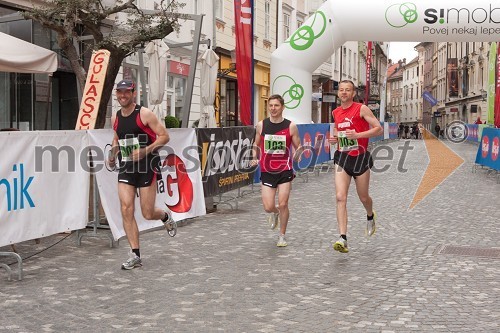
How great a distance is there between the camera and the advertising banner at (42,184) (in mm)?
6645

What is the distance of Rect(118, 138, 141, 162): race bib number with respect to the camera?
710 centimetres

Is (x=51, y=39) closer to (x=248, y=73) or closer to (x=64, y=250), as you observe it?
(x=248, y=73)

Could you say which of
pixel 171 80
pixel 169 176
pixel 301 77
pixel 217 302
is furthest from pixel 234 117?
pixel 217 302

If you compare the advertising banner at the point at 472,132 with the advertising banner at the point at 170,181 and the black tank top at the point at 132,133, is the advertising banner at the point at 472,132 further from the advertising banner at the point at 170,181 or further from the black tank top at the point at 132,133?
the black tank top at the point at 132,133

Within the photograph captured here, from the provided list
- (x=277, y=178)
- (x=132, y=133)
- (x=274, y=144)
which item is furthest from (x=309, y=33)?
(x=132, y=133)

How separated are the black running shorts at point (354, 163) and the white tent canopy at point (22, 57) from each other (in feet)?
15.0

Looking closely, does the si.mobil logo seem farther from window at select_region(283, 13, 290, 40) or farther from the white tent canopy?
window at select_region(283, 13, 290, 40)

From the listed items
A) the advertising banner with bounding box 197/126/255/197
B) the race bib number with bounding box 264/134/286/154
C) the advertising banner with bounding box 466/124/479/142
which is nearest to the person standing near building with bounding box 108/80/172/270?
the race bib number with bounding box 264/134/286/154

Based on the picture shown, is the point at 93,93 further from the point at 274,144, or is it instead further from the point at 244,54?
the point at 244,54

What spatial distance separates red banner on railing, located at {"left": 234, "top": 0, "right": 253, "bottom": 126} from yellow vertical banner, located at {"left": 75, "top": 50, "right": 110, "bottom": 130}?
4.39 m

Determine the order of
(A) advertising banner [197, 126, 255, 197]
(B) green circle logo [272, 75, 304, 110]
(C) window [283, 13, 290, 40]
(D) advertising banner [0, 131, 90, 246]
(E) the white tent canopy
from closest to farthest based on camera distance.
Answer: (D) advertising banner [0, 131, 90, 246], (E) the white tent canopy, (A) advertising banner [197, 126, 255, 197], (B) green circle logo [272, 75, 304, 110], (C) window [283, 13, 290, 40]

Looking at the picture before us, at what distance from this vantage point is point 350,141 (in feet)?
26.0

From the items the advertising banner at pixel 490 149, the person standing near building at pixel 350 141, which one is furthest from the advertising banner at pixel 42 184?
the advertising banner at pixel 490 149

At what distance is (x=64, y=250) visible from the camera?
26.2 feet
